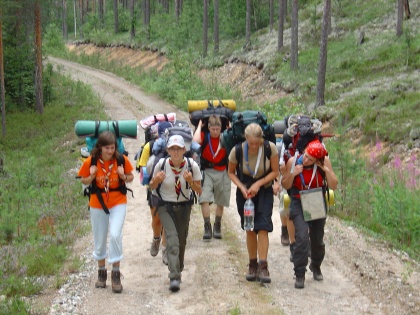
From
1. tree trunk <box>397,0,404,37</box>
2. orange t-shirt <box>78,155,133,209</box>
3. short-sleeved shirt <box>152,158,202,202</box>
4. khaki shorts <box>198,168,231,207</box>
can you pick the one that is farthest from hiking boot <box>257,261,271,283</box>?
tree trunk <box>397,0,404,37</box>

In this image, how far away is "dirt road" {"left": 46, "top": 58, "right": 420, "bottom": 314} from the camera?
280 inches

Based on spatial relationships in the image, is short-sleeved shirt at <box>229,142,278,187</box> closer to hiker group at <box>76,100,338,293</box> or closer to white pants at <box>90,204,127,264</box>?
hiker group at <box>76,100,338,293</box>

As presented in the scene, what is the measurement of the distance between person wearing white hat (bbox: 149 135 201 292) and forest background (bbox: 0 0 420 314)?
5.80 feet

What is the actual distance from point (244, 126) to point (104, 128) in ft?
5.52

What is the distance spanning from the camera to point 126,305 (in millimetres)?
7172

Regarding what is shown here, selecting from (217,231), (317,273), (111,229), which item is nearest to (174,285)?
(111,229)

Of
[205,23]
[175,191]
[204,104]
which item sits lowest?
[175,191]

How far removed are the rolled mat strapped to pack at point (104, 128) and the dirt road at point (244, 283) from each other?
1.88m

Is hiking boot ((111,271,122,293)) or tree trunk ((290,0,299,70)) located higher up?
tree trunk ((290,0,299,70))

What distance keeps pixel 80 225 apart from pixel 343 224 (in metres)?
4.63

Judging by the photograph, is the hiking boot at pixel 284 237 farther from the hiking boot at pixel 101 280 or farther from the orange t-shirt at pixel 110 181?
the orange t-shirt at pixel 110 181

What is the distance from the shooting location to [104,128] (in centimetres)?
770

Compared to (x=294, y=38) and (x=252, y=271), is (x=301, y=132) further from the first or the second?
(x=294, y=38)

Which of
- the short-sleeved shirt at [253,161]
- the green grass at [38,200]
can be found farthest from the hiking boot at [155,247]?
the short-sleeved shirt at [253,161]
